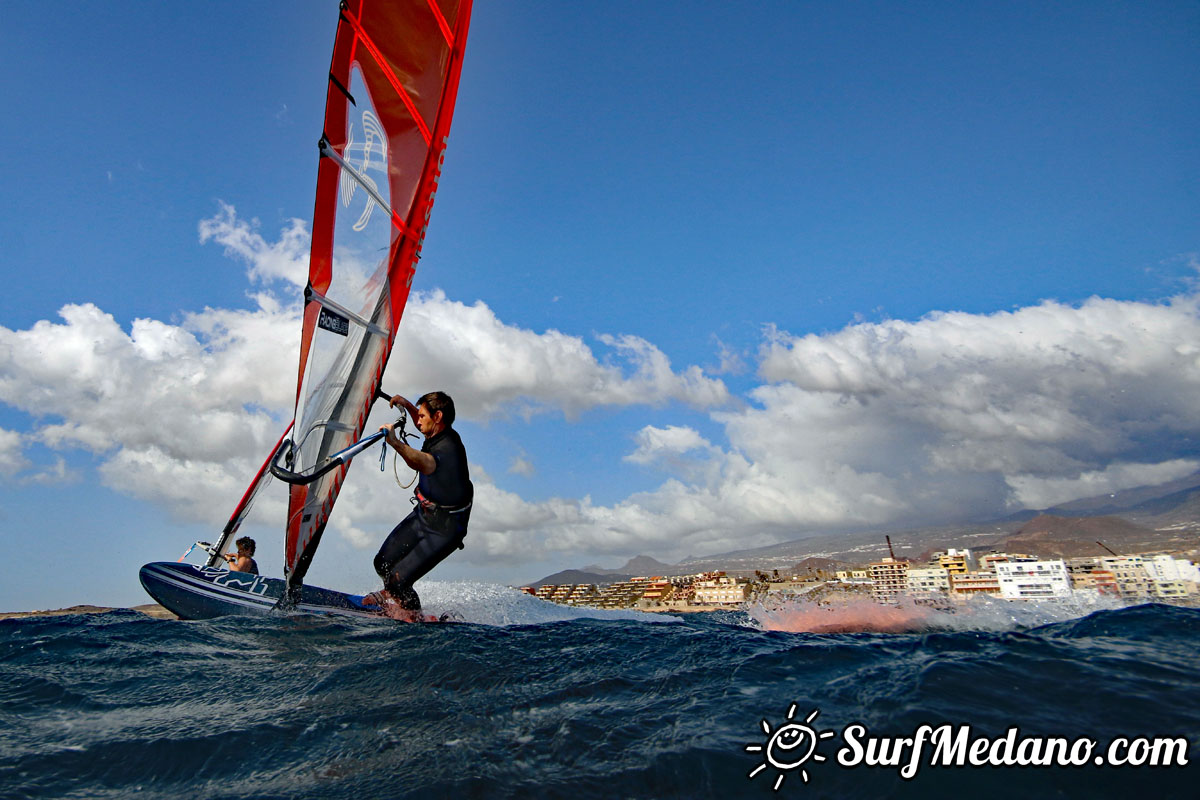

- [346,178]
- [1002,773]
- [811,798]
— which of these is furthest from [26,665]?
[1002,773]

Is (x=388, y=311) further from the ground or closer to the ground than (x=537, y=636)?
further from the ground

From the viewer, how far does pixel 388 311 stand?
724 centimetres

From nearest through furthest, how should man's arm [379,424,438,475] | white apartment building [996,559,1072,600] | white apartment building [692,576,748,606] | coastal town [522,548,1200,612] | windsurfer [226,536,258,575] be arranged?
man's arm [379,424,438,475] → coastal town [522,548,1200,612] → windsurfer [226,536,258,575] → white apartment building [996,559,1072,600] → white apartment building [692,576,748,606]

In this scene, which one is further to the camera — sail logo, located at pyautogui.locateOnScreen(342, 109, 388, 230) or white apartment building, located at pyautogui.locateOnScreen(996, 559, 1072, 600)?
white apartment building, located at pyautogui.locateOnScreen(996, 559, 1072, 600)

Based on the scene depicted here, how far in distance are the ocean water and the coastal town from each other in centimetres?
198

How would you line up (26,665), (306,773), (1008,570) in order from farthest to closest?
(1008,570) < (26,665) < (306,773)

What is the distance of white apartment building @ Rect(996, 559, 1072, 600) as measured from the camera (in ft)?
41.5

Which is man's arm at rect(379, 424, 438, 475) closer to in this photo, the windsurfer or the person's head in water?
the person's head in water

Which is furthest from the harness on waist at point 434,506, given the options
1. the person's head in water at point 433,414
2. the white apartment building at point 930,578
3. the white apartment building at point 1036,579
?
the white apartment building at point 930,578

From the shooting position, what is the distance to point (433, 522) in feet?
20.7

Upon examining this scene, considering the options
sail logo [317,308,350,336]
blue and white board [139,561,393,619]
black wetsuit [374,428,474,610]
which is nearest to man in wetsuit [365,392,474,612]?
black wetsuit [374,428,474,610]

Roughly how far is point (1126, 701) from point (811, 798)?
1.93 metres

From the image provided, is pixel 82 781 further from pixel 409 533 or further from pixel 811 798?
pixel 409 533

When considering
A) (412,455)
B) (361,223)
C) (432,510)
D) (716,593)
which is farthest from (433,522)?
(716,593)
